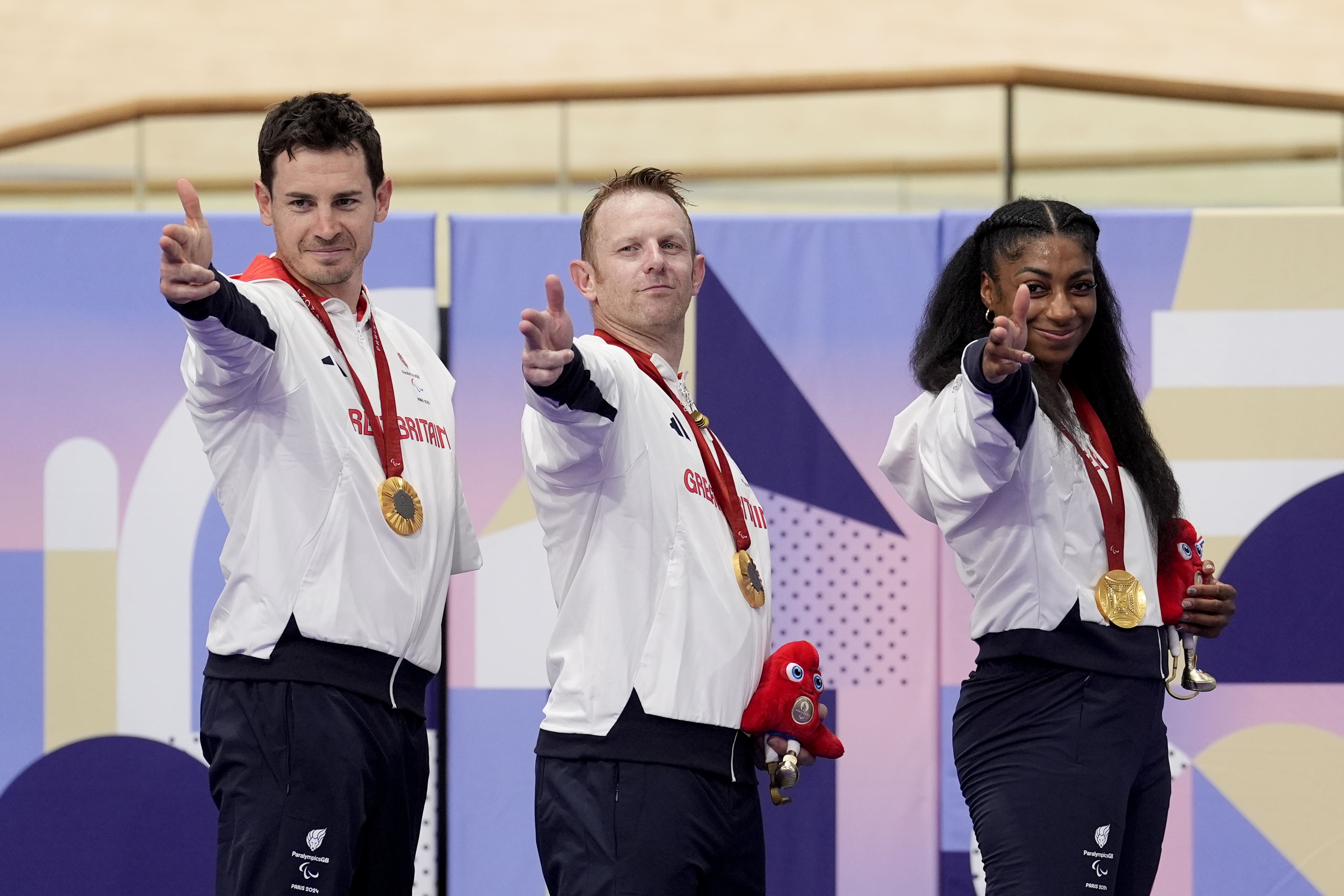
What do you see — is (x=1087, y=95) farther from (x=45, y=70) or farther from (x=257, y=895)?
(x=45, y=70)

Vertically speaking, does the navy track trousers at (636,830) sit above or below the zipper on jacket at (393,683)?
below

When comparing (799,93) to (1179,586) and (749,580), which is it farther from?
(749,580)

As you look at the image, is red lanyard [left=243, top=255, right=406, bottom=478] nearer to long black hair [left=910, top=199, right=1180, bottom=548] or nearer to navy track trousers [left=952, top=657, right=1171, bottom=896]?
long black hair [left=910, top=199, right=1180, bottom=548]

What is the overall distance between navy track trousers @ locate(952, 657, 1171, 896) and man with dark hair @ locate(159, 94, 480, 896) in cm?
98

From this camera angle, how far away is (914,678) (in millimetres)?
3688

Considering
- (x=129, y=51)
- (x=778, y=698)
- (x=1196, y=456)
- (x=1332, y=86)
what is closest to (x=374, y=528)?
(x=778, y=698)

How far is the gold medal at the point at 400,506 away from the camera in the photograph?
2379mm

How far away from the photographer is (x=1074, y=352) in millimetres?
2605

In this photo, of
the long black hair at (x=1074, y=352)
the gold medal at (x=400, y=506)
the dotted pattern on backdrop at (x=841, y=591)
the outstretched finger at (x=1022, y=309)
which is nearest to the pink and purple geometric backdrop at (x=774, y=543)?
the dotted pattern on backdrop at (x=841, y=591)

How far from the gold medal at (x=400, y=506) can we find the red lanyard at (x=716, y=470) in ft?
1.39

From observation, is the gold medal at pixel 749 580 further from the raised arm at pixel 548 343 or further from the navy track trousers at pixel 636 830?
the raised arm at pixel 548 343

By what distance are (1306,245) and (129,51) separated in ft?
20.7

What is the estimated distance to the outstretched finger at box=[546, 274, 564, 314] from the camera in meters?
1.98

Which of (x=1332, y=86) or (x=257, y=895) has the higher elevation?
(x=1332, y=86)
